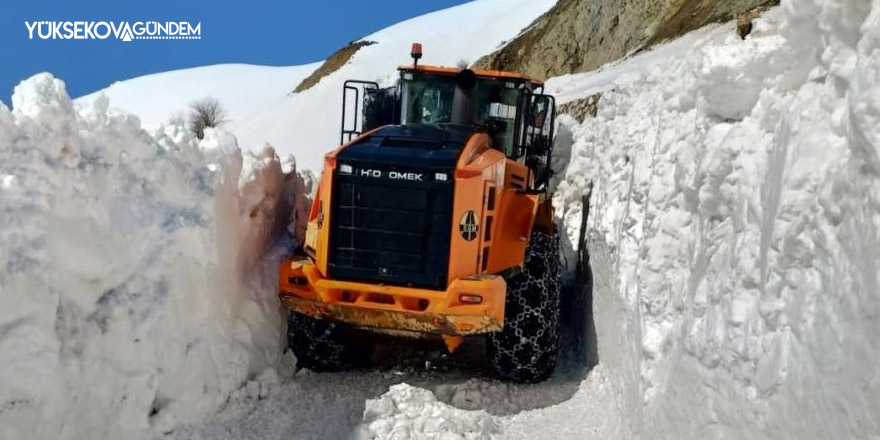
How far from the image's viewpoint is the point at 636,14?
26.5m

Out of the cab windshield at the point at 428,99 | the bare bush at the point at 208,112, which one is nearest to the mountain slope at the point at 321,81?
the bare bush at the point at 208,112

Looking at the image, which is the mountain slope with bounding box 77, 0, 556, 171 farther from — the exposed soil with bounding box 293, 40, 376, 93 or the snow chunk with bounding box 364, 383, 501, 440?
the snow chunk with bounding box 364, 383, 501, 440

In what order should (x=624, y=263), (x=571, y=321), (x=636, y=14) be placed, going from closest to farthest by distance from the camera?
(x=624, y=263)
(x=571, y=321)
(x=636, y=14)

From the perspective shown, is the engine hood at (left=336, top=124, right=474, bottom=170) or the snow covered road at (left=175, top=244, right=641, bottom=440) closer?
the snow covered road at (left=175, top=244, right=641, bottom=440)

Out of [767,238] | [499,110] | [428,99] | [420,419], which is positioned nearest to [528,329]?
[420,419]

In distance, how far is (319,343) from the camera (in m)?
6.43

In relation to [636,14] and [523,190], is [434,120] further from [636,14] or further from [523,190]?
[636,14]

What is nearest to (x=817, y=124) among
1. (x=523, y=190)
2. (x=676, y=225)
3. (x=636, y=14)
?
(x=676, y=225)

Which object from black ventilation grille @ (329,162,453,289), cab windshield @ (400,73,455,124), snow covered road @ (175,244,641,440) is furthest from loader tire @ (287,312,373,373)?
cab windshield @ (400,73,455,124)

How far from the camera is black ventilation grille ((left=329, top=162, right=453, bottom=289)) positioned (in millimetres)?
5926

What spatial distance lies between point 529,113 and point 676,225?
2.99 metres

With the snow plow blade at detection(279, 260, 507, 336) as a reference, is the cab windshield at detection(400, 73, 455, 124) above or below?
above

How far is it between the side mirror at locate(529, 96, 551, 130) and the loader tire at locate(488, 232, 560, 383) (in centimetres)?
156

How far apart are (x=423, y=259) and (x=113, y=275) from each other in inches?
84.9
